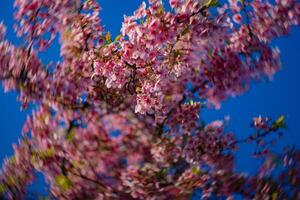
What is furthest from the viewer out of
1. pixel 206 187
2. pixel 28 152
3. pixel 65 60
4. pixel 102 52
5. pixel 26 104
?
pixel 102 52

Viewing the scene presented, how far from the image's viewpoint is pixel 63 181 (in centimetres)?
344

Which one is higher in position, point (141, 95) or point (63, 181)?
point (141, 95)

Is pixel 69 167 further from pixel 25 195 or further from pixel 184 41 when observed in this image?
pixel 184 41

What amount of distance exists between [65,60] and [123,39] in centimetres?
73

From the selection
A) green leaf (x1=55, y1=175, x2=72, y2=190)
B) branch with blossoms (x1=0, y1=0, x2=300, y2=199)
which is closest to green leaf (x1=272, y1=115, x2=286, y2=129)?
branch with blossoms (x1=0, y1=0, x2=300, y2=199)

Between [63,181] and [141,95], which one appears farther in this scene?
[141,95]

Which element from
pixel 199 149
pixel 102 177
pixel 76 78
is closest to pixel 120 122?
pixel 102 177

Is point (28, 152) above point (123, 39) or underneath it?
underneath

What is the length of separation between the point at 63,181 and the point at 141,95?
5.91 feet

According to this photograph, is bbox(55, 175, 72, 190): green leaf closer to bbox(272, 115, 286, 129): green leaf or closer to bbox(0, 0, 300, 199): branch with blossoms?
bbox(0, 0, 300, 199): branch with blossoms

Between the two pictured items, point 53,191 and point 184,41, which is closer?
point 53,191

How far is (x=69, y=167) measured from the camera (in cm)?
357

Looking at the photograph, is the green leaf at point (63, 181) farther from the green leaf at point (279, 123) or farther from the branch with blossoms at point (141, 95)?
the green leaf at point (279, 123)

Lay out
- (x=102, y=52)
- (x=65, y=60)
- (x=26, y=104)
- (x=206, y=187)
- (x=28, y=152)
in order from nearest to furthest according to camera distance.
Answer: (x=206, y=187), (x=28, y=152), (x=26, y=104), (x=65, y=60), (x=102, y=52)
